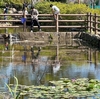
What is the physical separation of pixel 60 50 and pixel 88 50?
1.22m

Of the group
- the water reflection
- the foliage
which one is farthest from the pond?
the foliage

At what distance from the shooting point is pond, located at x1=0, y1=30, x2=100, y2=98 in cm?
1234

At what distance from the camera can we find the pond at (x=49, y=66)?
40.5 ft

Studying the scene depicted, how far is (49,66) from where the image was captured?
14.9 metres

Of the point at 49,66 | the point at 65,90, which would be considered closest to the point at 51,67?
the point at 49,66

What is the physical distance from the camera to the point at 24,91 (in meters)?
10.3

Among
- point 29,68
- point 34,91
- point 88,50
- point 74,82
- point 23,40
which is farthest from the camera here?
point 23,40

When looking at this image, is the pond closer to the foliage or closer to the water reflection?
the water reflection

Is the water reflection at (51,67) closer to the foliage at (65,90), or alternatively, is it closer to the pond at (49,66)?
the pond at (49,66)

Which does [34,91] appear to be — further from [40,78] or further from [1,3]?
[1,3]

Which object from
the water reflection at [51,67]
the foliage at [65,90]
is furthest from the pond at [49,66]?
the foliage at [65,90]

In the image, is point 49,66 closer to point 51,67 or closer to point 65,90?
point 51,67

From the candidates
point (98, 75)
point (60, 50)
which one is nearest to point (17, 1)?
point (60, 50)

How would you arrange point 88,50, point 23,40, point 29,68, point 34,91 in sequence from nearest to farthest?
point 34,91 < point 29,68 < point 88,50 < point 23,40
